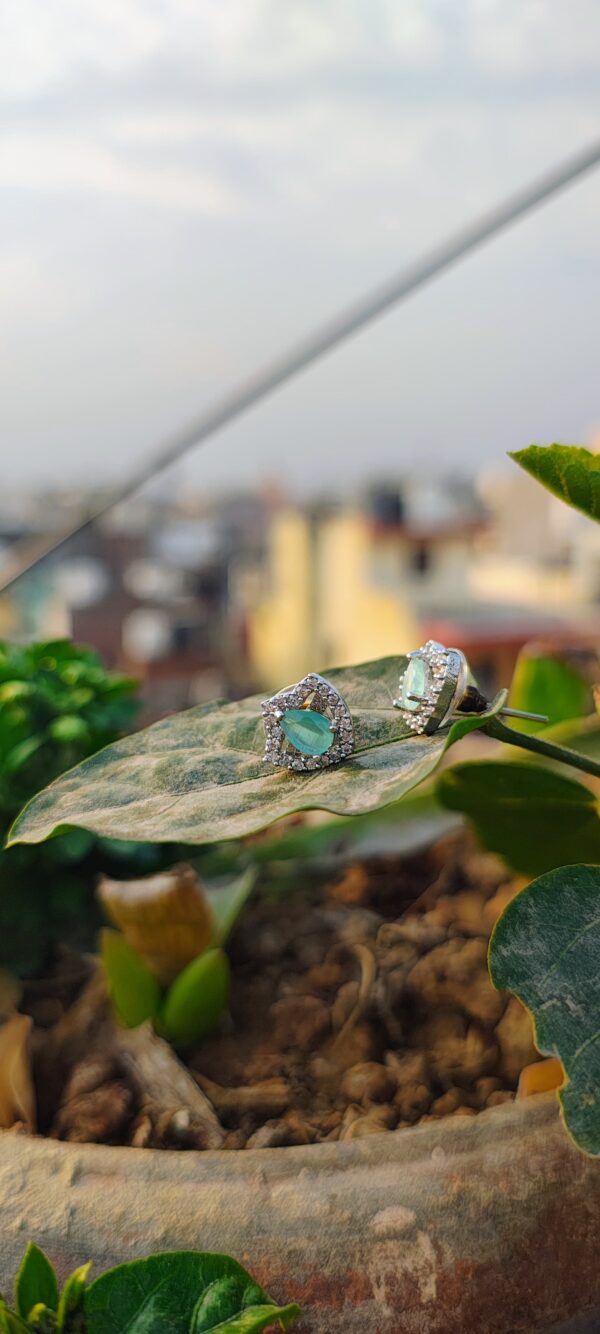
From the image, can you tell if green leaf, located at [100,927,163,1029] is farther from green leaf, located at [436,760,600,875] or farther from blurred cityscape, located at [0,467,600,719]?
blurred cityscape, located at [0,467,600,719]

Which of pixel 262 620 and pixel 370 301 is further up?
pixel 370 301

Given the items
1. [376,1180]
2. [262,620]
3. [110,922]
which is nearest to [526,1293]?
Answer: [376,1180]

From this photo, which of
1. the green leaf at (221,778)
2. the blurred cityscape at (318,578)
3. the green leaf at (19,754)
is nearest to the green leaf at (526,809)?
the green leaf at (221,778)

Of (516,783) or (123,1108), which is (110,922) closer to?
(123,1108)

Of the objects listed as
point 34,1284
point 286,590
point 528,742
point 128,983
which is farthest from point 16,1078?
point 286,590

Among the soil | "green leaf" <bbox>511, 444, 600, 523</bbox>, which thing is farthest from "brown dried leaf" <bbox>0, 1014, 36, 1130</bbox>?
"green leaf" <bbox>511, 444, 600, 523</bbox>

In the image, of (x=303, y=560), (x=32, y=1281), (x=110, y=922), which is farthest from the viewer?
(x=303, y=560)
